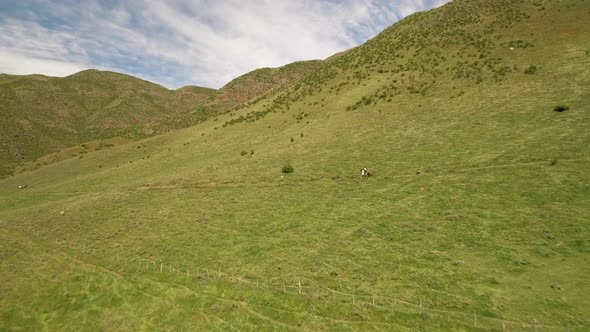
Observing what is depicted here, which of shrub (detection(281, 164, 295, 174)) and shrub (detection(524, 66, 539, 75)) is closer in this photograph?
shrub (detection(281, 164, 295, 174))

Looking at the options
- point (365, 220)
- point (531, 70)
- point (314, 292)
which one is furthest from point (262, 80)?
point (314, 292)

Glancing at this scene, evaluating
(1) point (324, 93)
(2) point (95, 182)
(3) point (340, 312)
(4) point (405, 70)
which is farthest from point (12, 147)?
(3) point (340, 312)

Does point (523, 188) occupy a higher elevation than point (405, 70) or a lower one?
lower

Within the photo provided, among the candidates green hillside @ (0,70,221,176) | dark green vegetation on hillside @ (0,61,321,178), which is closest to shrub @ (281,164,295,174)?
dark green vegetation on hillside @ (0,61,321,178)

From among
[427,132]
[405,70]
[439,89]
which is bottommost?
[427,132]

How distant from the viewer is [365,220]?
2905 centimetres

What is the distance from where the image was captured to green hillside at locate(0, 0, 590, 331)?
64.9 feet

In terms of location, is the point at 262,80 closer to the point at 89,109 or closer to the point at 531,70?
the point at 89,109

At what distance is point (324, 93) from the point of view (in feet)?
257

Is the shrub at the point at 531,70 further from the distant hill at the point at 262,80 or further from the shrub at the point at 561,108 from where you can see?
the distant hill at the point at 262,80

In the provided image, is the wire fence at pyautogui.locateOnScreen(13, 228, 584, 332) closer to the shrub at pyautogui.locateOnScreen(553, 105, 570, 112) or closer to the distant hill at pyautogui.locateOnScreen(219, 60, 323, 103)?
the shrub at pyautogui.locateOnScreen(553, 105, 570, 112)

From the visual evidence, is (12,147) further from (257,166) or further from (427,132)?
(427,132)

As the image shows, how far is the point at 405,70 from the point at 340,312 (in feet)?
198

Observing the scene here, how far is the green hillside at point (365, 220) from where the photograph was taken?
19.8 meters
